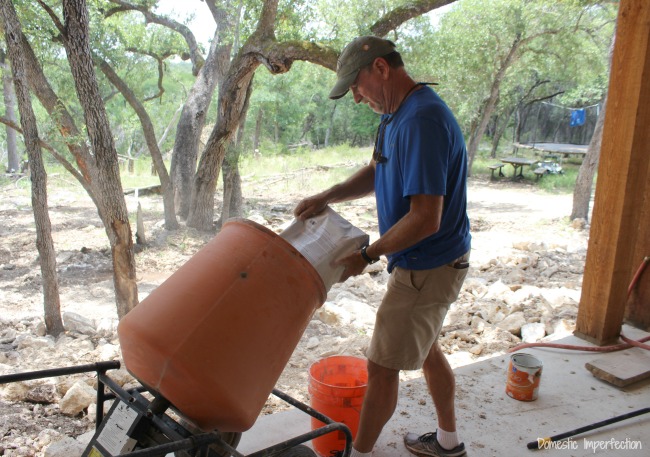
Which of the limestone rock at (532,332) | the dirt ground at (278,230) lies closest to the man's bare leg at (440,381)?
the dirt ground at (278,230)

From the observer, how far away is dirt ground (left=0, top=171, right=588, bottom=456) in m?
4.30

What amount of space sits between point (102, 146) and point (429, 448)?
3980 mm

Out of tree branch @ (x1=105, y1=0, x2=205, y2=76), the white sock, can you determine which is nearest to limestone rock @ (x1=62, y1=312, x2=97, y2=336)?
the white sock

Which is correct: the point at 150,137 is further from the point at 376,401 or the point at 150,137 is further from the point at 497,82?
the point at 497,82

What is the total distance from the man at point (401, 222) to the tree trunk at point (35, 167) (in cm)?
377

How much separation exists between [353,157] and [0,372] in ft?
62.7

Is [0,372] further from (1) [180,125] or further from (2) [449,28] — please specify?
(2) [449,28]

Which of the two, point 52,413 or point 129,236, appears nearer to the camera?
point 52,413

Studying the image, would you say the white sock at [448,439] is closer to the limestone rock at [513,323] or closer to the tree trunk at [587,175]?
the limestone rock at [513,323]

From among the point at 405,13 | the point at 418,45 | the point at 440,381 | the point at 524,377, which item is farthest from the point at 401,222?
the point at 418,45

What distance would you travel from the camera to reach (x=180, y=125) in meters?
11.0

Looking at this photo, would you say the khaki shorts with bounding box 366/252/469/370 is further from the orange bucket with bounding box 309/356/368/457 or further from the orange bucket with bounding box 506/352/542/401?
the orange bucket with bounding box 506/352/542/401

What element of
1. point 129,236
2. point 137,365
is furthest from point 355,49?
point 129,236

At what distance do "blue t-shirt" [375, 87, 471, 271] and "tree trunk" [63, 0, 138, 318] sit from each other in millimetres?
3612
